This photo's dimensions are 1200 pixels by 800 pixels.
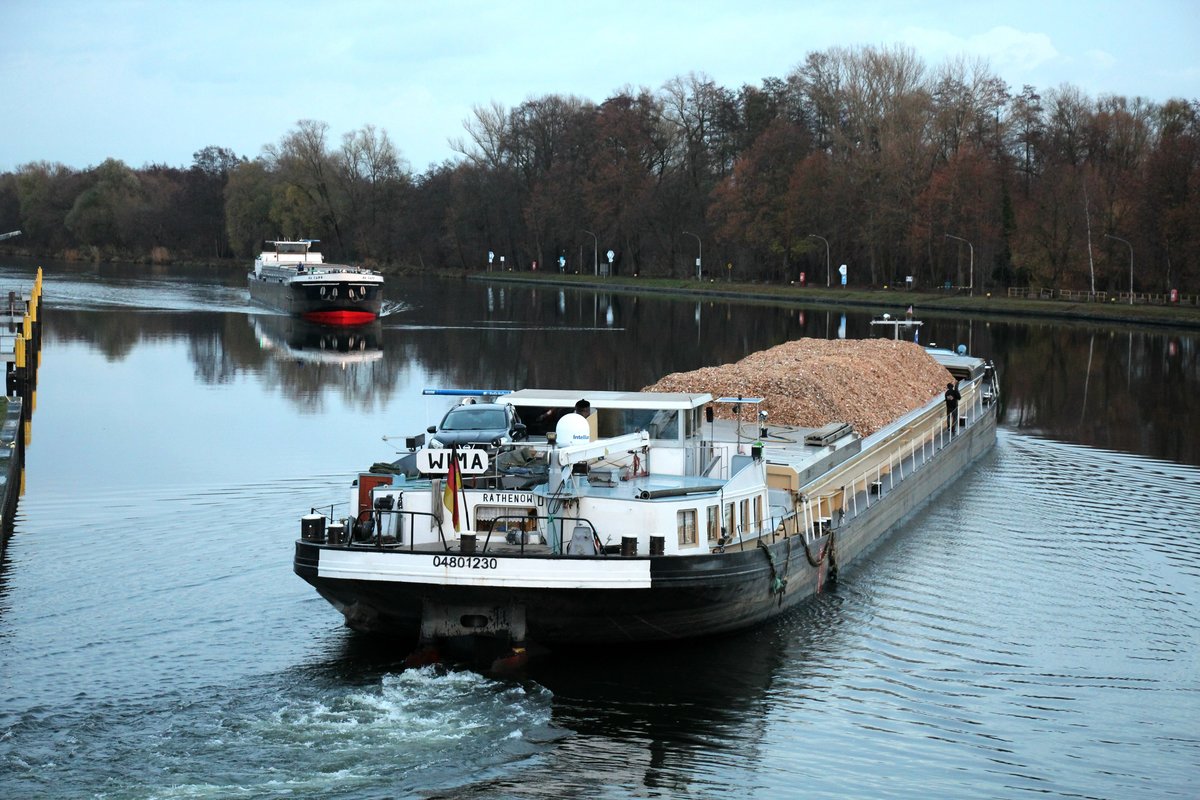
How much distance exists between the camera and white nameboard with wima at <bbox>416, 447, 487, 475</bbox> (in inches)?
810

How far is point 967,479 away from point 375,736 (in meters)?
24.3

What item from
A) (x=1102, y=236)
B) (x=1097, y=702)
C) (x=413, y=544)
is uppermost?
(x=1102, y=236)

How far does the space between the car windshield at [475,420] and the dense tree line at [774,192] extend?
266 feet

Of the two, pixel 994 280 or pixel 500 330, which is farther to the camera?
pixel 994 280

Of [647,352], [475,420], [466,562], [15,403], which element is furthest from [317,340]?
[466,562]

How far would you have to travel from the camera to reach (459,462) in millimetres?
20656

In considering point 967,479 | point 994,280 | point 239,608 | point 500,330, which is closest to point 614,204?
point 994,280

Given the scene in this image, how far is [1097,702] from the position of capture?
19.3 metres

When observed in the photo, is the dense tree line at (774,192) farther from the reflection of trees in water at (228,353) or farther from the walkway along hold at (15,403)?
the walkway along hold at (15,403)

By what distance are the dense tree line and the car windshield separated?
266 ft

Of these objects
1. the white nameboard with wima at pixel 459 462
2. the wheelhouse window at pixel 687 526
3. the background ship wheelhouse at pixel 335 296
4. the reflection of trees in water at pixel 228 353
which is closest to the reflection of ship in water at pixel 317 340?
the reflection of trees in water at pixel 228 353

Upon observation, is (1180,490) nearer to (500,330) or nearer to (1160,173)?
(500,330)

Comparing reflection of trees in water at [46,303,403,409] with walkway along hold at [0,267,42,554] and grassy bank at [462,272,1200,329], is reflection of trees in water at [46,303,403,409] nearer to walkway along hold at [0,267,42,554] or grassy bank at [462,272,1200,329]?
walkway along hold at [0,267,42,554]

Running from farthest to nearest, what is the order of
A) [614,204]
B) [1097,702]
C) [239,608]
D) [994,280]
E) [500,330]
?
[614,204], [994,280], [500,330], [239,608], [1097,702]
